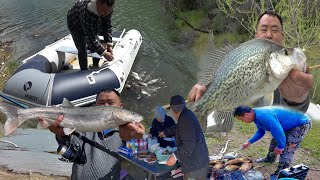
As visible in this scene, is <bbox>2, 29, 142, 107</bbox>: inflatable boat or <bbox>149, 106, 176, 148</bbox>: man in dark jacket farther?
<bbox>2, 29, 142, 107</bbox>: inflatable boat

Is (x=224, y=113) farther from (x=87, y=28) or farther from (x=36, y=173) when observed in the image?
(x=87, y=28)

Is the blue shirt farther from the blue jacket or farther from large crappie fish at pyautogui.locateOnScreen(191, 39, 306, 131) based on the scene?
large crappie fish at pyautogui.locateOnScreen(191, 39, 306, 131)

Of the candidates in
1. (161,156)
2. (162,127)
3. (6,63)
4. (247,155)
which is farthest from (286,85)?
(6,63)

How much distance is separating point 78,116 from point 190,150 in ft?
4.77

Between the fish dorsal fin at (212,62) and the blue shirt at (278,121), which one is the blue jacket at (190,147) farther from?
the fish dorsal fin at (212,62)

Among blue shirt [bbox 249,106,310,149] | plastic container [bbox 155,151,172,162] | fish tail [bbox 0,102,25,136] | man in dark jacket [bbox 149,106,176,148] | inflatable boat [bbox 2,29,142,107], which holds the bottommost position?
inflatable boat [bbox 2,29,142,107]

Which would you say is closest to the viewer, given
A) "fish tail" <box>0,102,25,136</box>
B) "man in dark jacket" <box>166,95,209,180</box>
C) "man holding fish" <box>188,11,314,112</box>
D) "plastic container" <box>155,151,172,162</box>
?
"man holding fish" <box>188,11,314,112</box>

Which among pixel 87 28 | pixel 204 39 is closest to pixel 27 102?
pixel 87 28

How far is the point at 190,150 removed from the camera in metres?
4.02

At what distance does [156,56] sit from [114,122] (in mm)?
12238

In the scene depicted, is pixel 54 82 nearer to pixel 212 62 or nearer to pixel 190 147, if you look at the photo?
pixel 190 147

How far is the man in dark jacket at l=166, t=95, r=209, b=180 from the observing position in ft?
12.6

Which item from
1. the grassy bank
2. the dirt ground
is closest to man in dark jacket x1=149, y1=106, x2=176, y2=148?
the dirt ground

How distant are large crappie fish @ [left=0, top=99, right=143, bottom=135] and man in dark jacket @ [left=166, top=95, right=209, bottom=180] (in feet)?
2.94
